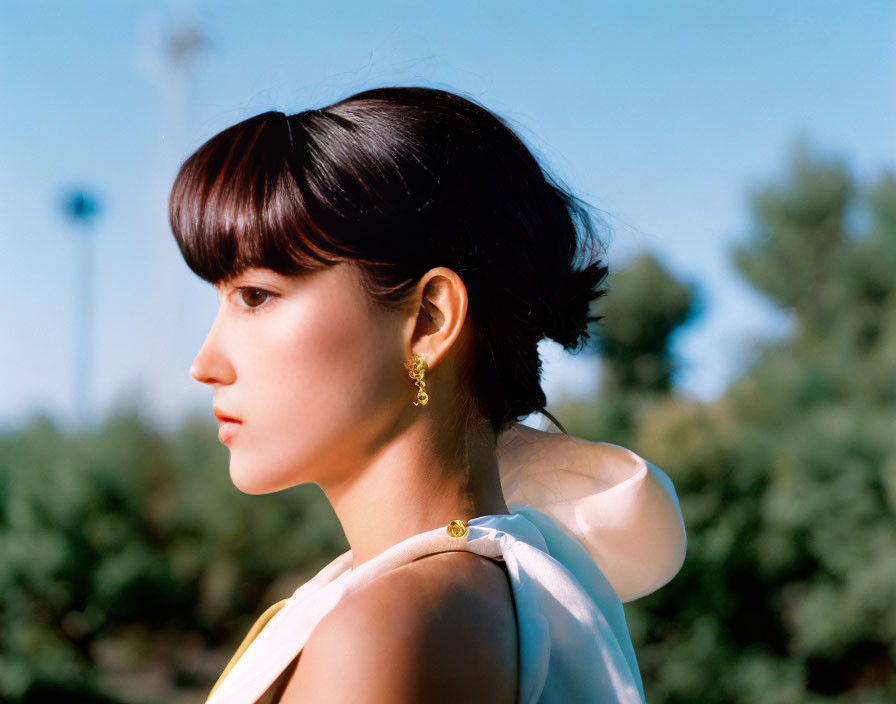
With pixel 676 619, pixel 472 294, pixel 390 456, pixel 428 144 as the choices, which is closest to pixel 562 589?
pixel 390 456

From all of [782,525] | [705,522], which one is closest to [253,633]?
[705,522]

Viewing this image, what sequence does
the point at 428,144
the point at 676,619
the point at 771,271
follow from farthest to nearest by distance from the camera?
the point at 771,271 < the point at 676,619 < the point at 428,144

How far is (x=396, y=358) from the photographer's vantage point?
3.27ft

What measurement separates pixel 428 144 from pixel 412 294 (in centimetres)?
17

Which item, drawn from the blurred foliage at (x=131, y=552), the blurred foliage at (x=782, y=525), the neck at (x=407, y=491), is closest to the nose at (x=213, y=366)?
the neck at (x=407, y=491)

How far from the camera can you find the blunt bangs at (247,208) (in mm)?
964

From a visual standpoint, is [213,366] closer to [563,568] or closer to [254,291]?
→ [254,291]

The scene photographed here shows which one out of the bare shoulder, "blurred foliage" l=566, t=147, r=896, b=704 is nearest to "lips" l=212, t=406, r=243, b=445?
the bare shoulder

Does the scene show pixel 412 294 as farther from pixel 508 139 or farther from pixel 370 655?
pixel 370 655

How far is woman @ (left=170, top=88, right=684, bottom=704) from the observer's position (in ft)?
2.99

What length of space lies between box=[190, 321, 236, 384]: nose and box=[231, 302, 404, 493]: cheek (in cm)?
3

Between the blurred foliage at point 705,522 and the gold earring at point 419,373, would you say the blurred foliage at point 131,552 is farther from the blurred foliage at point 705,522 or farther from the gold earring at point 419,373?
the gold earring at point 419,373

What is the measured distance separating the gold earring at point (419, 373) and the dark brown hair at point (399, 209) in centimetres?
7

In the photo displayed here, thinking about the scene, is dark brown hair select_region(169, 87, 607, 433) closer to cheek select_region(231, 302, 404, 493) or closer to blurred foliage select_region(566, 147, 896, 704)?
cheek select_region(231, 302, 404, 493)
